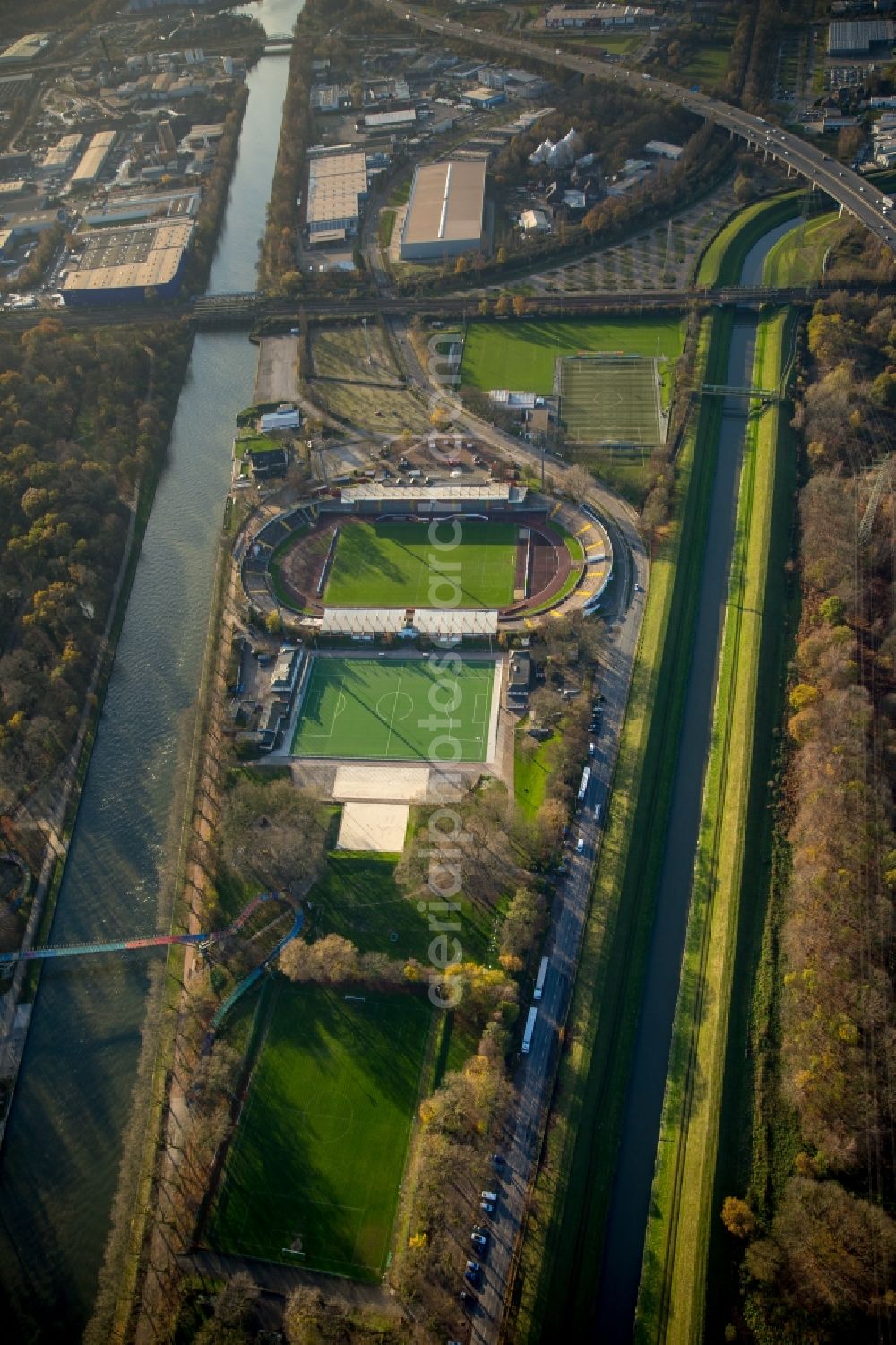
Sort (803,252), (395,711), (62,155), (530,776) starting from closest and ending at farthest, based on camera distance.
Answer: (530,776)
(395,711)
(803,252)
(62,155)

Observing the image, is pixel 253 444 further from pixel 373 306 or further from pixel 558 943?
pixel 558 943

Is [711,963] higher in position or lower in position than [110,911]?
higher

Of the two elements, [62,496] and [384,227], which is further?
[384,227]

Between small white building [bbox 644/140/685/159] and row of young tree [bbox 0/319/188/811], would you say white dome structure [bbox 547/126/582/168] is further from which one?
row of young tree [bbox 0/319/188/811]

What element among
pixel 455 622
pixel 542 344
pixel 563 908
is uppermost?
pixel 542 344

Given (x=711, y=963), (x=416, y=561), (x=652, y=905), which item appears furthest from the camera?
(x=416, y=561)

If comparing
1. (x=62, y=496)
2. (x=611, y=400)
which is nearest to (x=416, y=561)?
(x=611, y=400)

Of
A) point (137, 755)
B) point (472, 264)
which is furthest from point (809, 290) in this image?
point (137, 755)

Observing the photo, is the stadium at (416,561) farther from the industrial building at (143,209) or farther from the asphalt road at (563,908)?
the industrial building at (143,209)
